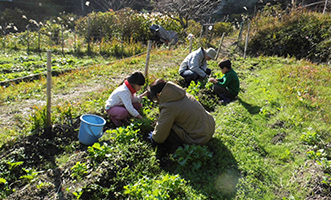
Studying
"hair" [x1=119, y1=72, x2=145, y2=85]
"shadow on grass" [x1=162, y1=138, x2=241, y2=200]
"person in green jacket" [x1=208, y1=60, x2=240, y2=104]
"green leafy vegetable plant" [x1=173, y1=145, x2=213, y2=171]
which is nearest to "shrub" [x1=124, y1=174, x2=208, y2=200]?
"shadow on grass" [x1=162, y1=138, x2=241, y2=200]

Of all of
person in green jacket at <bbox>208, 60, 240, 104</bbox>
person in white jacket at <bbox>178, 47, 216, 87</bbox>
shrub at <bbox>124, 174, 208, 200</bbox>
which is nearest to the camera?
shrub at <bbox>124, 174, 208, 200</bbox>

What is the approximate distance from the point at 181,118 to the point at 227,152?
102cm

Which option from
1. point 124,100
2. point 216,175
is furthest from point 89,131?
point 216,175

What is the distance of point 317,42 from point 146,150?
936 centimetres

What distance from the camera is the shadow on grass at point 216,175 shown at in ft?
10.6

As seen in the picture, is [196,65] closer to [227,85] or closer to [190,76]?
[190,76]

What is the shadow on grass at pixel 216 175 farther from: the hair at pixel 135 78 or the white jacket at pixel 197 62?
the white jacket at pixel 197 62

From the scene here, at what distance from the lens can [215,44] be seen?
1282cm

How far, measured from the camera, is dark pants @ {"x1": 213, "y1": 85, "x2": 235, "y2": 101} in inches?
245

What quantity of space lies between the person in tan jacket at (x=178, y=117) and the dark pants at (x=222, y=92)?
99.6 inches

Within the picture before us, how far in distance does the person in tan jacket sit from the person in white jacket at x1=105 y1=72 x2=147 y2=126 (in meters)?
0.78

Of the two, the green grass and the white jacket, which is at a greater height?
the white jacket

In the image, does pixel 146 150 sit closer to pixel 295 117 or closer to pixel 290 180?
pixel 290 180

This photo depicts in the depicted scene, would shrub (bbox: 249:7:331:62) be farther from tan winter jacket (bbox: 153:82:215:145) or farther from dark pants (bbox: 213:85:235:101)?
tan winter jacket (bbox: 153:82:215:145)
